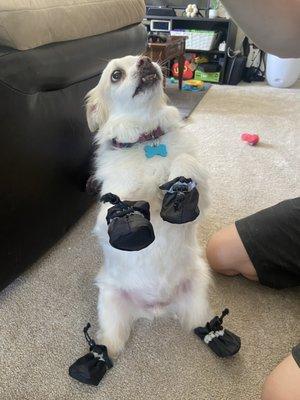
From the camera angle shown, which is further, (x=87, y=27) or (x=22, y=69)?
(x=87, y=27)

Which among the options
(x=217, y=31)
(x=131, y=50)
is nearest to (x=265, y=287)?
(x=131, y=50)

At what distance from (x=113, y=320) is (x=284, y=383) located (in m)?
Result: 0.48

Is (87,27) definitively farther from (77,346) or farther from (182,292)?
(77,346)

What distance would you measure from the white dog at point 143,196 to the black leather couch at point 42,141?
0.16 m

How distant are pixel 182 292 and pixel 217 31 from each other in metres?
3.37

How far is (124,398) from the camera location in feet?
3.05

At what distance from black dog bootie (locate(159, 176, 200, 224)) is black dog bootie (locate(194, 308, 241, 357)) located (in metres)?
0.35

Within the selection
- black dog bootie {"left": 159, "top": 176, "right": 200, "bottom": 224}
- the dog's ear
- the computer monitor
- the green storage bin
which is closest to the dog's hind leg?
black dog bootie {"left": 159, "top": 176, "right": 200, "bottom": 224}

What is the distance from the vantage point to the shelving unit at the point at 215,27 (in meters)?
3.61

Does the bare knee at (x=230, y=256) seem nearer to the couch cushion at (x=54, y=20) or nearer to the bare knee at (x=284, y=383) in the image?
the bare knee at (x=284, y=383)

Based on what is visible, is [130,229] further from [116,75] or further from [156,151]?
[116,75]

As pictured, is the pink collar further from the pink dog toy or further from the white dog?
the pink dog toy

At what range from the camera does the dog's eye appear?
1.14 meters

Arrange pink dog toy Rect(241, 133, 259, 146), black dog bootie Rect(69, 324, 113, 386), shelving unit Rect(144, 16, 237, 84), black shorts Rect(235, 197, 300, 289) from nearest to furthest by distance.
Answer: black dog bootie Rect(69, 324, 113, 386), black shorts Rect(235, 197, 300, 289), pink dog toy Rect(241, 133, 259, 146), shelving unit Rect(144, 16, 237, 84)
